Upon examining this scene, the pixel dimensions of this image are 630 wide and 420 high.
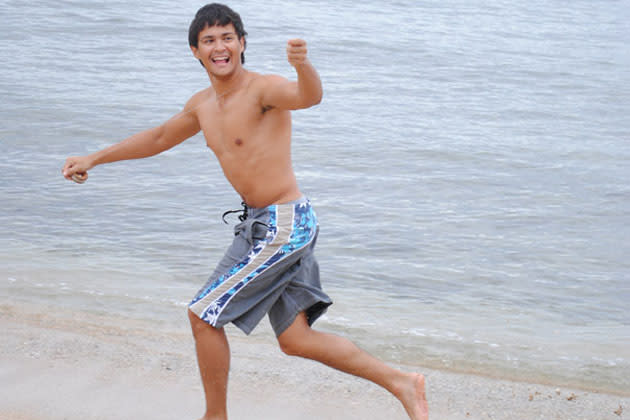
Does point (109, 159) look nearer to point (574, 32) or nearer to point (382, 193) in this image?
point (382, 193)

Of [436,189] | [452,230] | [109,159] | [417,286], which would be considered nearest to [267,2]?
[436,189]

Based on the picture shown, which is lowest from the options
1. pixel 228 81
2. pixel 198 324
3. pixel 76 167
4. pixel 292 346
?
pixel 292 346

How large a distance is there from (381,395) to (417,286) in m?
2.29

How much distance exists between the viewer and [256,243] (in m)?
3.31

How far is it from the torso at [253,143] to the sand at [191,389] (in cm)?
95

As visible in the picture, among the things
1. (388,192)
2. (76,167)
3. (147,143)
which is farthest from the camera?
(388,192)

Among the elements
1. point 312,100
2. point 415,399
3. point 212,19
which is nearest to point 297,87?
point 312,100

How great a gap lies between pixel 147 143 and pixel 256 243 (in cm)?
68

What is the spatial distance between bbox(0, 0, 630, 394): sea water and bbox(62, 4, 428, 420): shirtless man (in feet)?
4.81

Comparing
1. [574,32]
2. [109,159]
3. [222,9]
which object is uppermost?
[222,9]

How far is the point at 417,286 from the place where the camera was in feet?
20.2

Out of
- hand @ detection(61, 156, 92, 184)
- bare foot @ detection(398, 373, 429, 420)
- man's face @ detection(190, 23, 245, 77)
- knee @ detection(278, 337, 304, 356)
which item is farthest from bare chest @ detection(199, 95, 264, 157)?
bare foot @ detection(398, 373, 429, 420)

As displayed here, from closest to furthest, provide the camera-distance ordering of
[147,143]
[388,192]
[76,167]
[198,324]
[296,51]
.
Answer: [296,51] → [198,324] → [76,167] → [147,143] → [388,192]

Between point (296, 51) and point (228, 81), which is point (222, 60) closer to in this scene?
point (228, 81)
